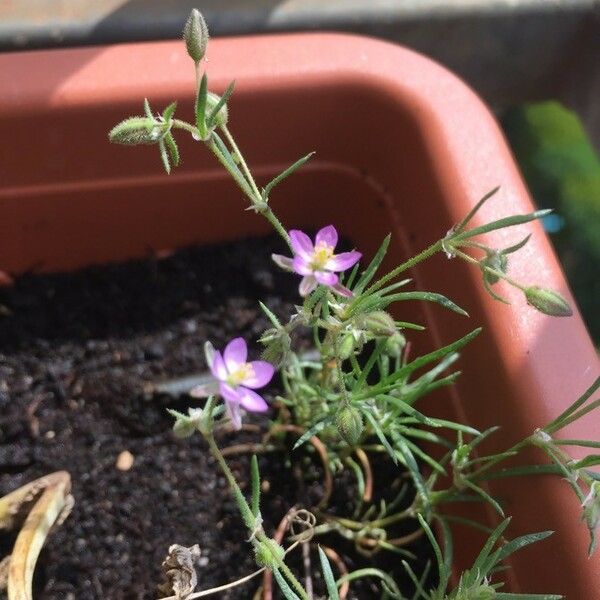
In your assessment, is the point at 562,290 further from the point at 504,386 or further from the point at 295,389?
the point at 295,389

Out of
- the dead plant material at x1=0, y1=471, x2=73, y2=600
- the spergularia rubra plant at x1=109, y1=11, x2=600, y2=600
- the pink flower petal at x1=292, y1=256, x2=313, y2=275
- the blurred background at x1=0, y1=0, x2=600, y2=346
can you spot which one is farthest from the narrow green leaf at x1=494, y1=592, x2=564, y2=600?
the blurred background at x1=0, y1=0, x2=600, y2=346

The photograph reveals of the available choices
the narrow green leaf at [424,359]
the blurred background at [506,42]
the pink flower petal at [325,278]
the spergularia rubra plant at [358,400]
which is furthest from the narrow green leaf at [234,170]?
the blurred background at [506,42]

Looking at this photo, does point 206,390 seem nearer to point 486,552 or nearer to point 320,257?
point 320,257

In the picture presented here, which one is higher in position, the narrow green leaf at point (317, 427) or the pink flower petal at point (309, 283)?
the pink flower petal at point (309, 283)

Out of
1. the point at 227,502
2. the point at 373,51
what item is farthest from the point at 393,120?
the point at 227,502

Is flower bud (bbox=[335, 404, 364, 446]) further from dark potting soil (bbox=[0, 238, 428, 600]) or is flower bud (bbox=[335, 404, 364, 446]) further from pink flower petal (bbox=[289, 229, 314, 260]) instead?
dark potting soil (bbox=[0, 238, 428, 600])

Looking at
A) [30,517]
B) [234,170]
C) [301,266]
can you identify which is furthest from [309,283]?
[30,517]

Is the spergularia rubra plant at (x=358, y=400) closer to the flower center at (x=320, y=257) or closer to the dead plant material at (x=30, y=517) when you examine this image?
the flower center at (x=320, y=257)
